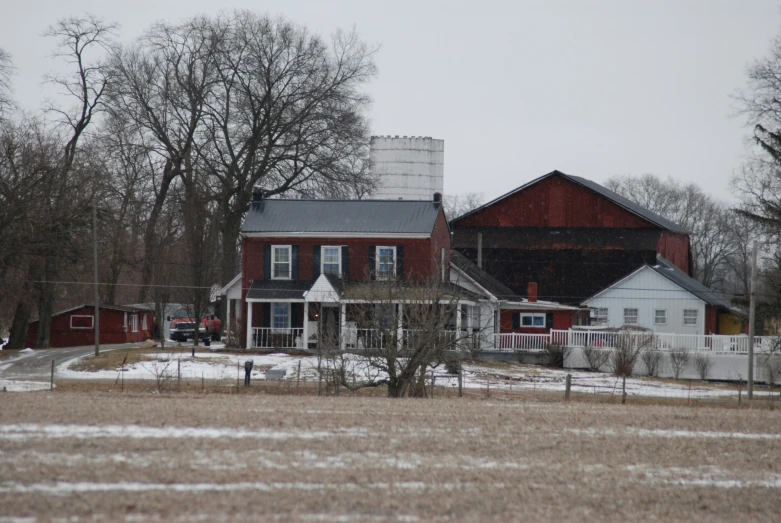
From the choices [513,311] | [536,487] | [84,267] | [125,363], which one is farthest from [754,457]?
[84,267]

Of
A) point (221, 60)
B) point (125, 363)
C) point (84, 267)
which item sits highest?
point (221, 60)

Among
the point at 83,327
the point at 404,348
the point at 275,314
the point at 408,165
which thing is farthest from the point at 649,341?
the point at 83,327

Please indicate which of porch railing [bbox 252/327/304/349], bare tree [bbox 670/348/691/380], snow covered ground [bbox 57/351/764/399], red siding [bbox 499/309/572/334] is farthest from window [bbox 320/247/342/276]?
bare tree [bbox 670/348/691/380]

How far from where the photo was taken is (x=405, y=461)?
41.1 ft

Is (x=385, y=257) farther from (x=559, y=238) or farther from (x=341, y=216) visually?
(x=559, y=238)

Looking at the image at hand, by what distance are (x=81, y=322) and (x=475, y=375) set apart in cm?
2358

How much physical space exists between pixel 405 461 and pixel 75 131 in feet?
141

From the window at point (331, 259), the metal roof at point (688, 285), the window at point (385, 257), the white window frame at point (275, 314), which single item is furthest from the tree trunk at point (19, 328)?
the metal roof at point (688, 285)

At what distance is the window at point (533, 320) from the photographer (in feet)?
153

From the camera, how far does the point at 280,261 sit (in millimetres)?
43219

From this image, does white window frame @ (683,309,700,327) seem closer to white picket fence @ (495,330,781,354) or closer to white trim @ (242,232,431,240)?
white picket fence @ (495,330,781,354)

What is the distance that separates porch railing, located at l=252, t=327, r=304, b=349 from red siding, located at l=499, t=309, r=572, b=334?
9900 millimetres

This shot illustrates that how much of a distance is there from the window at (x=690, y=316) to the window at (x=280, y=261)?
65.2ft

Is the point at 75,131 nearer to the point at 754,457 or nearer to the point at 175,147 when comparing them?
the point at 175,147
